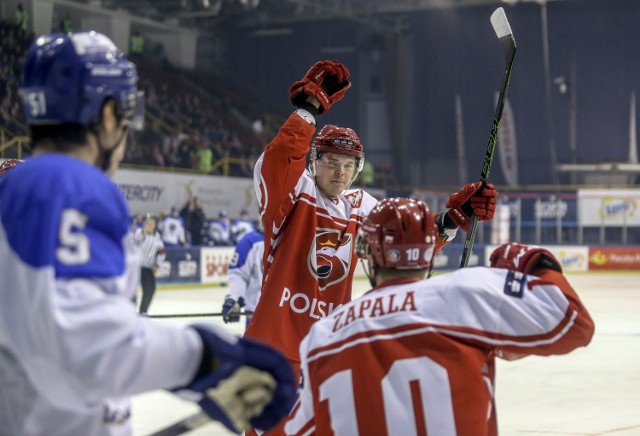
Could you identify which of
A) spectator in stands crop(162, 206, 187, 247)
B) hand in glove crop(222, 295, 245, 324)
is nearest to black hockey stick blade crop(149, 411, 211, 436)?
hand in glove crop(222, 295, 245, 324)

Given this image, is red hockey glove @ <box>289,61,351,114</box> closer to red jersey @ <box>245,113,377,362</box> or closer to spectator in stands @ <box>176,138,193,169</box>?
red jersey @ <box>245,113,377,362</box>

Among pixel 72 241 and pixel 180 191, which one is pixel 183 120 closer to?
pixel 180 191

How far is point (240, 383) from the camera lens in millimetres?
1638

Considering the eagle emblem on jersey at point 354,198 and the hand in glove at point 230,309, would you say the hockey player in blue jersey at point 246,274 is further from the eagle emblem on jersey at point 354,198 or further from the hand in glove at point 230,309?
the eagle emblem on jersey at point 354,198

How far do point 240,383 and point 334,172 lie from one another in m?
2.48

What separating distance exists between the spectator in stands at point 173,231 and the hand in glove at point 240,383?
16229 millimetres

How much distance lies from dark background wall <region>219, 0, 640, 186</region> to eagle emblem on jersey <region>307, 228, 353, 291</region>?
22774 mm

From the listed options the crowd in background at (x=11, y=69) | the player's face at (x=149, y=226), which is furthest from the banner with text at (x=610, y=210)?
the player's face at (x=149, y=226)

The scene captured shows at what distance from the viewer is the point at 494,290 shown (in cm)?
206

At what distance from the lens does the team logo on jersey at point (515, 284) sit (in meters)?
2.06

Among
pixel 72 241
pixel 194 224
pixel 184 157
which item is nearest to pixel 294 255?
pixel 72 241

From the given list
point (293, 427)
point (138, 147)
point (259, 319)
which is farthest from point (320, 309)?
point (138, 147)

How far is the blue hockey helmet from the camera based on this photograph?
1.65 metres

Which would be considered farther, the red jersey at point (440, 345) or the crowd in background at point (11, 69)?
the crowd in background at point (11, 69)
